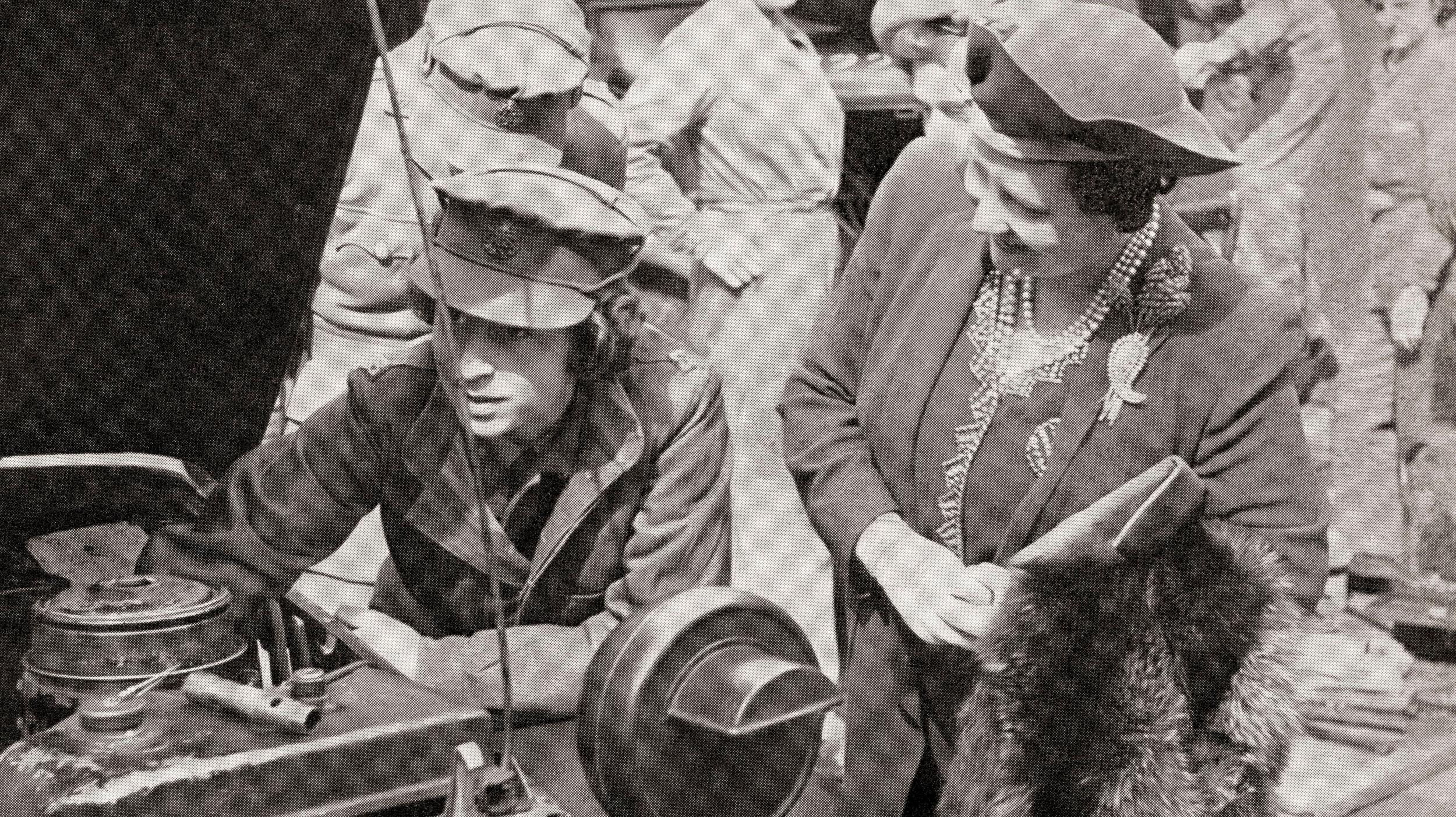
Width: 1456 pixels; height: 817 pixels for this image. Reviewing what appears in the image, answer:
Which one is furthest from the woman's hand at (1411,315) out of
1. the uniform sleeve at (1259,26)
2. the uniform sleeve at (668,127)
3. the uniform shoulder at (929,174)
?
the uniform shoulder at (929,174)

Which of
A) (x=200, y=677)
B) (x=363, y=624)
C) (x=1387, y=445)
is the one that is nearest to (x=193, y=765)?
(x=200, y=677)

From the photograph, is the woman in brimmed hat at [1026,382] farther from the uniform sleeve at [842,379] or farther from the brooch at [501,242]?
the brooch at [501,242]

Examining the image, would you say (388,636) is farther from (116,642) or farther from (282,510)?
(116,642)

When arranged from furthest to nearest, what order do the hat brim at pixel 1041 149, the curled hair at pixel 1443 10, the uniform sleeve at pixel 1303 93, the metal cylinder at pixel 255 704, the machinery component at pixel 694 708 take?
the uniform sleeve at pixel 1303 93 → the curled hair at pixel 1443 10 → the hat brim at pixel 1041 149 → the metal cylinder at pixel 255 704 → the machinery component at pixel 694 708

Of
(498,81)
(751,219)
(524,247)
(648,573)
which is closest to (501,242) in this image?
(524,247)

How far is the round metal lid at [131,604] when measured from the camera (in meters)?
1.75

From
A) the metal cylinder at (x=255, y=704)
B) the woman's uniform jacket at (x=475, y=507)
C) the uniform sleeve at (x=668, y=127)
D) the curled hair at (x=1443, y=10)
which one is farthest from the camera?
the curled hair at (x=1443, y=10)

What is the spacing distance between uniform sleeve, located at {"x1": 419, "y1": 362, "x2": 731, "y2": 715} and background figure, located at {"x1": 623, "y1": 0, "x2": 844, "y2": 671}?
6.25ft

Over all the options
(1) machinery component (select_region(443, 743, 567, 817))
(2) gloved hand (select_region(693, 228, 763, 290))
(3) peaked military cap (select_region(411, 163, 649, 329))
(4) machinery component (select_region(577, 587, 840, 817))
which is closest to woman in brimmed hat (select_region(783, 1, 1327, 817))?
(3) peaked military cap (select_region(411, 163, 649, 329))

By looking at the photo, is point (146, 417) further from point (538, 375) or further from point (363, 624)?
point (538, 375)

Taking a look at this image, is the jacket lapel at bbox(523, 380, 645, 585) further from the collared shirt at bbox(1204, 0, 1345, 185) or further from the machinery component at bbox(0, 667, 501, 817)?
the collared shirt at bbox(1204, 0, 1345, 185)

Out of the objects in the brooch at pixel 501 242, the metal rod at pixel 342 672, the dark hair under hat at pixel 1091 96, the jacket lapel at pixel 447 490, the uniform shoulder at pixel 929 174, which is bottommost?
the jacket lapel at pixel 447 490

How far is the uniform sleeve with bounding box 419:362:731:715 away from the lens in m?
2.18

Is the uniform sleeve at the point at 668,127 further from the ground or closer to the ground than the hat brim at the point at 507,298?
closer to the ground
